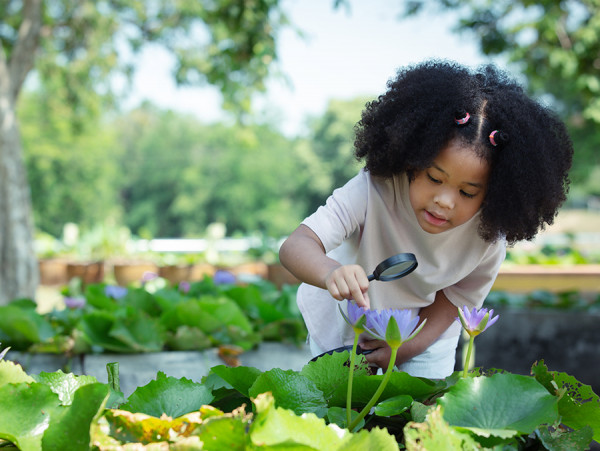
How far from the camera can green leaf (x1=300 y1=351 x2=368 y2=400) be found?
0.87 metres

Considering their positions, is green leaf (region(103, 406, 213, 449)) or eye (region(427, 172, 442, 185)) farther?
eye (region(427, 172, 442, 185))

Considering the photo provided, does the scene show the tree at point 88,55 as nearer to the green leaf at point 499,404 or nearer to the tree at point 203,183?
the green leaf at point 499,404

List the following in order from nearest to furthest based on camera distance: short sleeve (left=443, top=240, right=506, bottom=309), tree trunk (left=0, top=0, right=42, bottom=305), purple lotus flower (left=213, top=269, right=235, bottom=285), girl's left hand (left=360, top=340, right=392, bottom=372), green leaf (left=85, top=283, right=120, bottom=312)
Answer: girl's left hand (left=360, top=340, right=392, bottom=372) < short sleeve (left=443, top=240, right=506, bottom=309) < green leaf (left=85, top=283, right=120, bottom=312) < purple lotus flower (left=213, top=269, right=235, bottom=285) < tree trunk (left=0, top=0, right=42, bottom=305)

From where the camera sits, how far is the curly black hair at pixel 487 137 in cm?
137

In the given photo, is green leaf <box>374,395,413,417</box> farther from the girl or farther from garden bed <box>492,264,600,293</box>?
garden bed <box>492,264,600,293</box>

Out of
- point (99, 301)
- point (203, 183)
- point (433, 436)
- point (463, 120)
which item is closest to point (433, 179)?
point (463, 120)

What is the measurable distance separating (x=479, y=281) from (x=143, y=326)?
105 cm

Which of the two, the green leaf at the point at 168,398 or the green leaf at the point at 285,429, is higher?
the green leaf at the point at 285,429

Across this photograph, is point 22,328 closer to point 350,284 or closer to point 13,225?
point 350,284

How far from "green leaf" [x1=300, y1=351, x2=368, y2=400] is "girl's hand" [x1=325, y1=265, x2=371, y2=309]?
132 millimetres

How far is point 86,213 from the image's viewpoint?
28531 millimetres

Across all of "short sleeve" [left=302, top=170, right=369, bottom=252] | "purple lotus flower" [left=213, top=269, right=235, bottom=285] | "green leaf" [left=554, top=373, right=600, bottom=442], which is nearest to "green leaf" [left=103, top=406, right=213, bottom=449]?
"green leaf" [left=554, top=373, right=600, bottom=442]

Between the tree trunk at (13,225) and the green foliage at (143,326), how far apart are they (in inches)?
123

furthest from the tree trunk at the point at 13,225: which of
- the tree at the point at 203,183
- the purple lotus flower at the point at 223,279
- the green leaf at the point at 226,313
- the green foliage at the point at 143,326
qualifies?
the tree at the point at 203,183
